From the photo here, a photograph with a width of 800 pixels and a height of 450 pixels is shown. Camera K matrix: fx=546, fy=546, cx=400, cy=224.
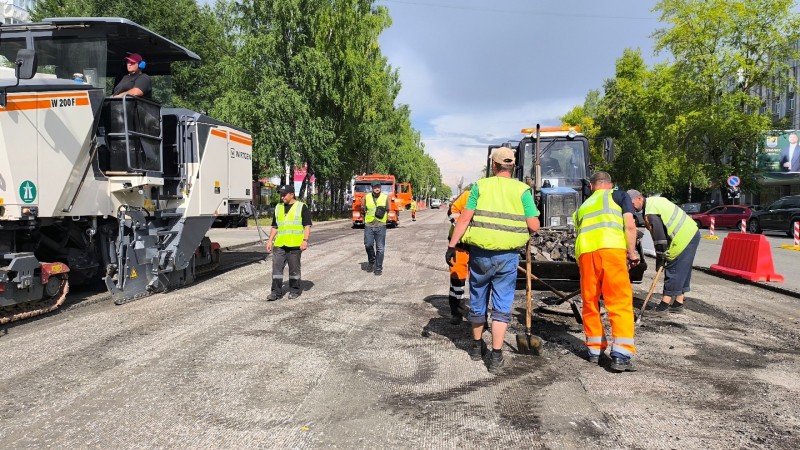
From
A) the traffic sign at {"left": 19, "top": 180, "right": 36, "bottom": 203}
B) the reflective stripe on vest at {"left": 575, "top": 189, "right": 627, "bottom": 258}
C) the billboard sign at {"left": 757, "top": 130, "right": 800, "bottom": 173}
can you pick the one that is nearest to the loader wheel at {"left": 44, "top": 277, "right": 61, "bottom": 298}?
the traffic sign at {"left": 19, "top": 180, "right": 36, "bottom": 203}

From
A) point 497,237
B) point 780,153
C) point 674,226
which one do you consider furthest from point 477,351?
point 780,153

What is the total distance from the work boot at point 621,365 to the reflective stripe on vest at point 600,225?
96cm

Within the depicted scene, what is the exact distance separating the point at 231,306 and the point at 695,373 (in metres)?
5.50

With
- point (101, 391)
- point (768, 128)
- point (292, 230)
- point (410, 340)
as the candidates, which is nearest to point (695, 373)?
point (410, 340)

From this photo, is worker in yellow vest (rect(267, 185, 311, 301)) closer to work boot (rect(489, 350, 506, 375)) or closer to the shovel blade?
the shovel blade

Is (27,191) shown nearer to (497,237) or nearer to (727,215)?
(497,237)

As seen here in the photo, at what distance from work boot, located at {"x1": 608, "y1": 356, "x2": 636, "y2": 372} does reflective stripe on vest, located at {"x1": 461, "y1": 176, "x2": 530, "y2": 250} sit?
127 cm

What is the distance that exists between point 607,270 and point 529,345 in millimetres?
1020

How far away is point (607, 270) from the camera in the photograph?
4.75 m

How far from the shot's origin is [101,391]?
13.6 ft

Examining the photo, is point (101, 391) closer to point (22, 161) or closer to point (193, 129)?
point (22, 161)

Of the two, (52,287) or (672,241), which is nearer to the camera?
(52,287)

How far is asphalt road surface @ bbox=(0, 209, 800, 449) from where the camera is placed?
3.41 meters

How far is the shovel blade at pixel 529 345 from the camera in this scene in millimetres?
5090
